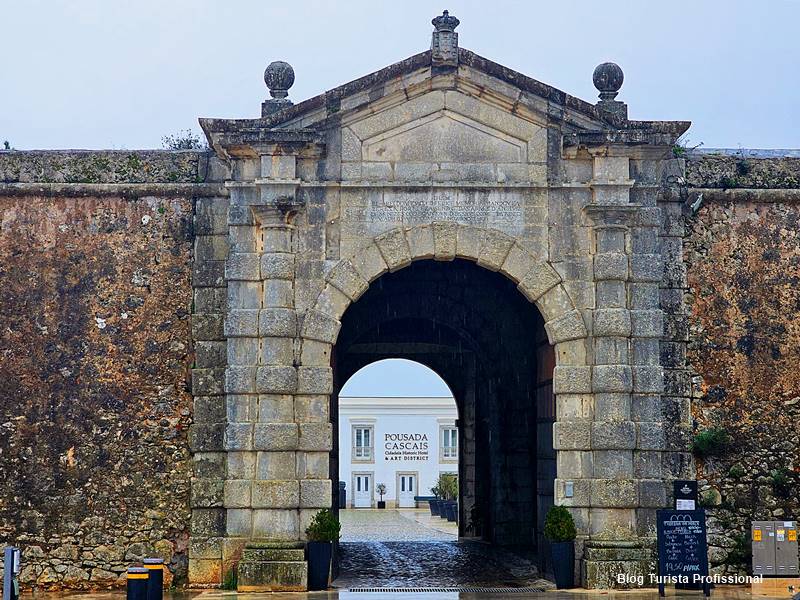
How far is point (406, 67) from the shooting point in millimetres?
14797

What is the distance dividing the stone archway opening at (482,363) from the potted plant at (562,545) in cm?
140

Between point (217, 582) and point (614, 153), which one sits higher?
point (614, 153)

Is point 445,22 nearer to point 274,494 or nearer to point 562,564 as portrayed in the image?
point 274,494

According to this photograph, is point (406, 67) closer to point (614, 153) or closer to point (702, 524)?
point (614, 153)

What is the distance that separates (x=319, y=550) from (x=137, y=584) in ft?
8.58

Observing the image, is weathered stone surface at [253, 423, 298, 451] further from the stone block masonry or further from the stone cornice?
the stone cornice

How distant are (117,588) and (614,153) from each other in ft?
25.4

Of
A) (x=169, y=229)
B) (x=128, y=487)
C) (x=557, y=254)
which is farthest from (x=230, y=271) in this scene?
(x=557, y=254)

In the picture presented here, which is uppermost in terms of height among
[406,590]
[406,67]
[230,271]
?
[406,67]

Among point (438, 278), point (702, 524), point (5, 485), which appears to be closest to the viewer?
point (702, 524)

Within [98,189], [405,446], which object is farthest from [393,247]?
[405,446]

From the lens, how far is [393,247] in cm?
1481

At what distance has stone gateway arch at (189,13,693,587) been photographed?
14.4 meters

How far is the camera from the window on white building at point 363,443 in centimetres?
5016
